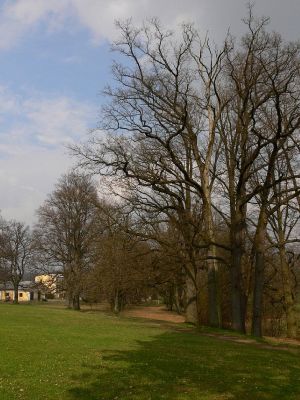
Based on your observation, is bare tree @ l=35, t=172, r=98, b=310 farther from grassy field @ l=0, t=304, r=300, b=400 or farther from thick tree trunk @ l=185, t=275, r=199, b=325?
grassy field @ l=0, t=304, r=300, b=400

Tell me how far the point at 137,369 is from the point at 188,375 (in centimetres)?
123

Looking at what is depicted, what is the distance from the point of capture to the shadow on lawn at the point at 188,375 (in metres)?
9.05

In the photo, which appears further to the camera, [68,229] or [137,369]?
[68,229]

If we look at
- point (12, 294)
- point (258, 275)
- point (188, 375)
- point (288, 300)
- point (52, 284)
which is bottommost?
point (12, 294)

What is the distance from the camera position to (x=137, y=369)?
38.0 feet

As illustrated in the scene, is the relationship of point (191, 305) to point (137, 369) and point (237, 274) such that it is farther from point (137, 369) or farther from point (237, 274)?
point (137, 369)

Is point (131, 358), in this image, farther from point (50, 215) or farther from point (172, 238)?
point (50, 215)

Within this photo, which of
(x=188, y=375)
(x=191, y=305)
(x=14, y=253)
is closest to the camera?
(x=188, y=375)

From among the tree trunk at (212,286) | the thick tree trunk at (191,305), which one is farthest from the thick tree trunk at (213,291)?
the thick tree trunk at (191,305)

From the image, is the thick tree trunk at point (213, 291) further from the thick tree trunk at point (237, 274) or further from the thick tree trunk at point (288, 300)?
the thick tree trunk at point (288, 300)

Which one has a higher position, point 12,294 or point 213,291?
point 213,291

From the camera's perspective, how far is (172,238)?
31.6m

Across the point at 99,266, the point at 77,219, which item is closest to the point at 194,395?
the point at 99,266

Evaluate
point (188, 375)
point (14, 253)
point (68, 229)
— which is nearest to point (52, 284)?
point (68, 229)
